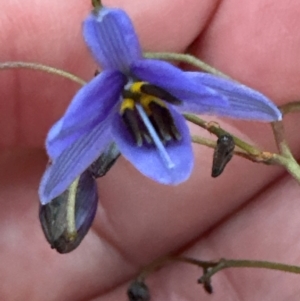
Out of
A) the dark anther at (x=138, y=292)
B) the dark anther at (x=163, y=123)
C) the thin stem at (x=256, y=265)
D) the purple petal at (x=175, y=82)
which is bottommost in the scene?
the dark anther at (x=138, y=292)

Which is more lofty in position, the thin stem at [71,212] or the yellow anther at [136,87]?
the yellow anther at [136,87]

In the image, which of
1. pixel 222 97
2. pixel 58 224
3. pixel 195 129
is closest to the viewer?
pixel 222 97

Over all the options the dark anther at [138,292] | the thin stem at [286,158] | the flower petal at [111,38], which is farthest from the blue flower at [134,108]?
the dark anther at [138,292]

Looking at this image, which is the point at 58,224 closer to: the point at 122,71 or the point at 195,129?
the point at 122,71

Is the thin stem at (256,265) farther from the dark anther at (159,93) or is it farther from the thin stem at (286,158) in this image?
the dark anther at (159,93)

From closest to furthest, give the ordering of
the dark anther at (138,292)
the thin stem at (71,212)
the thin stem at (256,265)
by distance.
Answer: the thin stem at (71,212) → the thin stem at (256,265) → the dark anther at (138,292)

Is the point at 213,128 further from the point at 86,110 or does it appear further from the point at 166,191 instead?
the point at 166,191

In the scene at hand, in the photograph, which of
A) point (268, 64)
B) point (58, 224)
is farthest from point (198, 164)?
point (58, 224)
